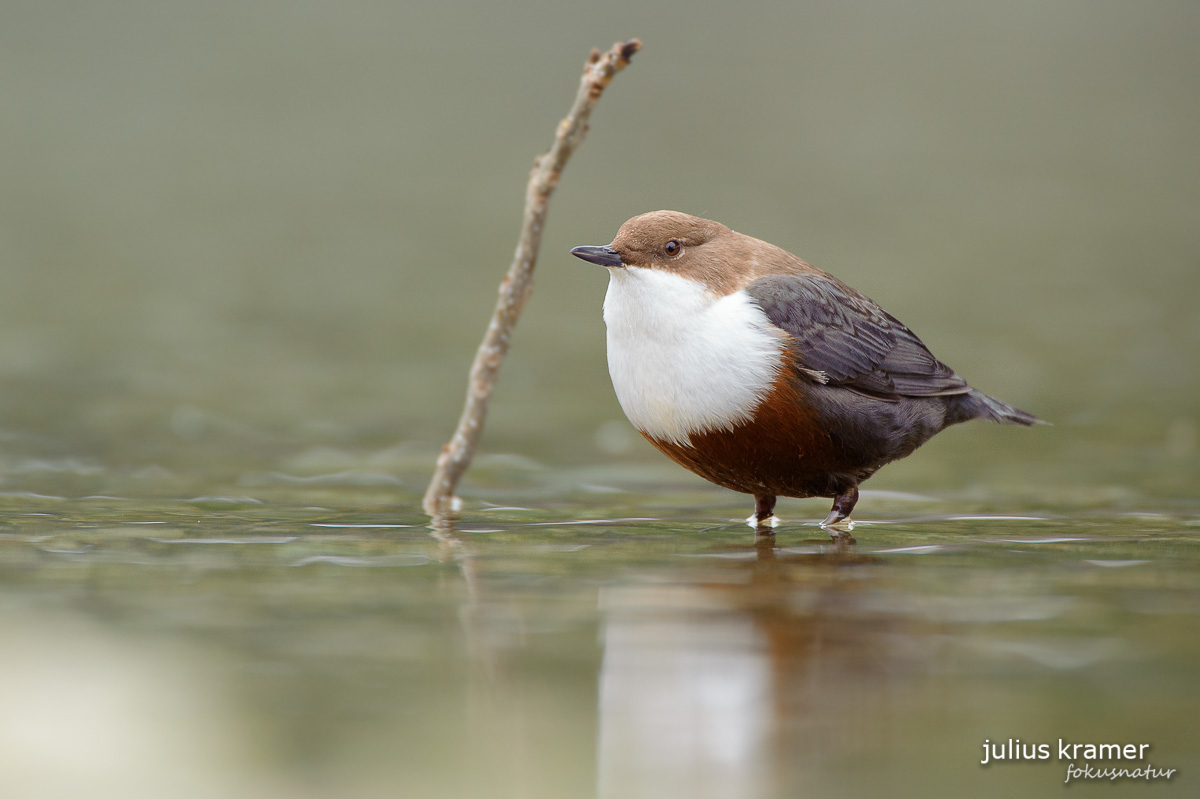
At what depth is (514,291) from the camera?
18.1ft

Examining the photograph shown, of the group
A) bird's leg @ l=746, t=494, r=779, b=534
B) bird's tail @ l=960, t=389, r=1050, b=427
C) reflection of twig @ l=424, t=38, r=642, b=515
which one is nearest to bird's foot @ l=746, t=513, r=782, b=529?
bird's leg @ l=746, t=494, r=779, b=534

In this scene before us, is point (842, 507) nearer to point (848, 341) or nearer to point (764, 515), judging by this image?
point (764, 515)

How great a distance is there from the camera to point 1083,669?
10.3ft

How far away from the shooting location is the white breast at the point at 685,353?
15.4 feet

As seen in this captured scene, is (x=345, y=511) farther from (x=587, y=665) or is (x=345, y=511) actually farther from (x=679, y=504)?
(x=587, y=665)

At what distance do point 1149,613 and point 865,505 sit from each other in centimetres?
224

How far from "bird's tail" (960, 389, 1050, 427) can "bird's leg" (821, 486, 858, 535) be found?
2.35 feet

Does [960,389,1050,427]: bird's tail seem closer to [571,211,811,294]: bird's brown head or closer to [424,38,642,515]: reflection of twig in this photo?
[571,211,811,294]: bird's brown head

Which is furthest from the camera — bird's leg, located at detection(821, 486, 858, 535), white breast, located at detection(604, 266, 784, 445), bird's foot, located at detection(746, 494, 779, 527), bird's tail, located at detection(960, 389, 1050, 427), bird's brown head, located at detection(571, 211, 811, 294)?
bird's tail, located at detection(960, 389, 1050, 427)

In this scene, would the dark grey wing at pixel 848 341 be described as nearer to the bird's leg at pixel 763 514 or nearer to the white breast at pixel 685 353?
the white breast at pixel 685 353

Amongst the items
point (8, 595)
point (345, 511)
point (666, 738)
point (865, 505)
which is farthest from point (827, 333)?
point (8, 595)

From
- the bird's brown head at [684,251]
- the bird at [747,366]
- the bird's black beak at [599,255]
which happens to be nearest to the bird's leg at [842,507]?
the bird at [747,366]

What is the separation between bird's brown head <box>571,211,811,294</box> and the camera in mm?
4867

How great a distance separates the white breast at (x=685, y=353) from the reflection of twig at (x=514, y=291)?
2.14 ft
